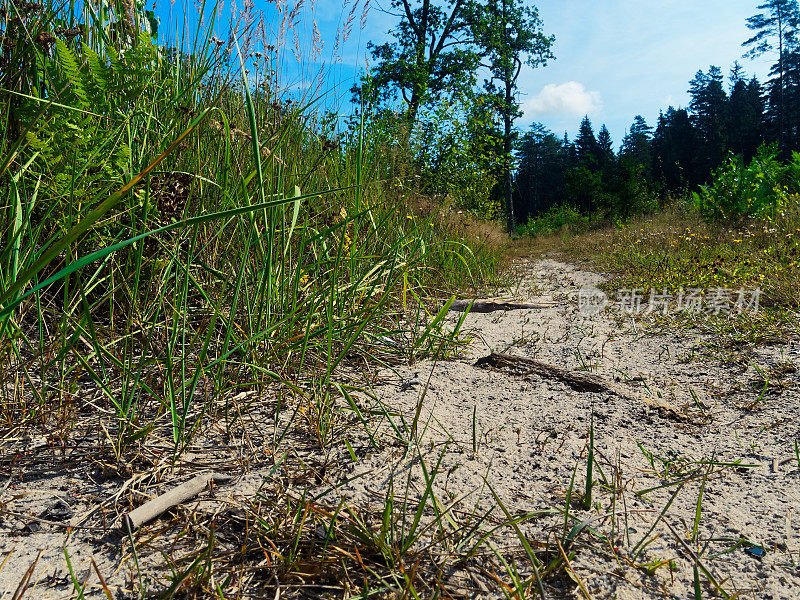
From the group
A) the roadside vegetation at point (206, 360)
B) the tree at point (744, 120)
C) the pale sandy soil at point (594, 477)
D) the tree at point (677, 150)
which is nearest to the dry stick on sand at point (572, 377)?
the pale sandy soil at point (594, 477)

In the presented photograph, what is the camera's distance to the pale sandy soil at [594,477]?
909 millimetres

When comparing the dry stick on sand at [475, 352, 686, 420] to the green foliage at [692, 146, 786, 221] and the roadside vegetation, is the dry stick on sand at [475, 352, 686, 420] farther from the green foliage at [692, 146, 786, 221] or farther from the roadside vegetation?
the green foliage at [692, 146, 786, 221]

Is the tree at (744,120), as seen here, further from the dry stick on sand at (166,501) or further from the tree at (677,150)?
the dry stick on sand at (166,501)

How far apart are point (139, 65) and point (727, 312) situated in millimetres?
3378

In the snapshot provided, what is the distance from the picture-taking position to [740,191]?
7457 millimetres

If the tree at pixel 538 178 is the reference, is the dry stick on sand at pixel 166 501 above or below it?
below

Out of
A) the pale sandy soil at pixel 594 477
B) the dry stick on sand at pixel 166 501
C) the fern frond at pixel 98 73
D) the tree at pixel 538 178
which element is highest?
the tree at pixel 538 178

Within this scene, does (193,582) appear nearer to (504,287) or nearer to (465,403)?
(465,403)

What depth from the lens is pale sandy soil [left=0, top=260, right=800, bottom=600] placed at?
0.91 metres

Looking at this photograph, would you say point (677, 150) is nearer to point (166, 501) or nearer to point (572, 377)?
point (572, 377)

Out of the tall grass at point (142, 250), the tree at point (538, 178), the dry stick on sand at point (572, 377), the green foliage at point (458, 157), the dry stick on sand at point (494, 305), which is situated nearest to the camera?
the tall grass at point (142, 250)

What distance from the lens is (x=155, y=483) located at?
3.67 ft

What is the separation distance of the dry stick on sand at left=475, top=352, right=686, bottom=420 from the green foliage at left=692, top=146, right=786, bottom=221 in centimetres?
638

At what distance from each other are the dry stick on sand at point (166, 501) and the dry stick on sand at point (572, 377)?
126 centimetres
